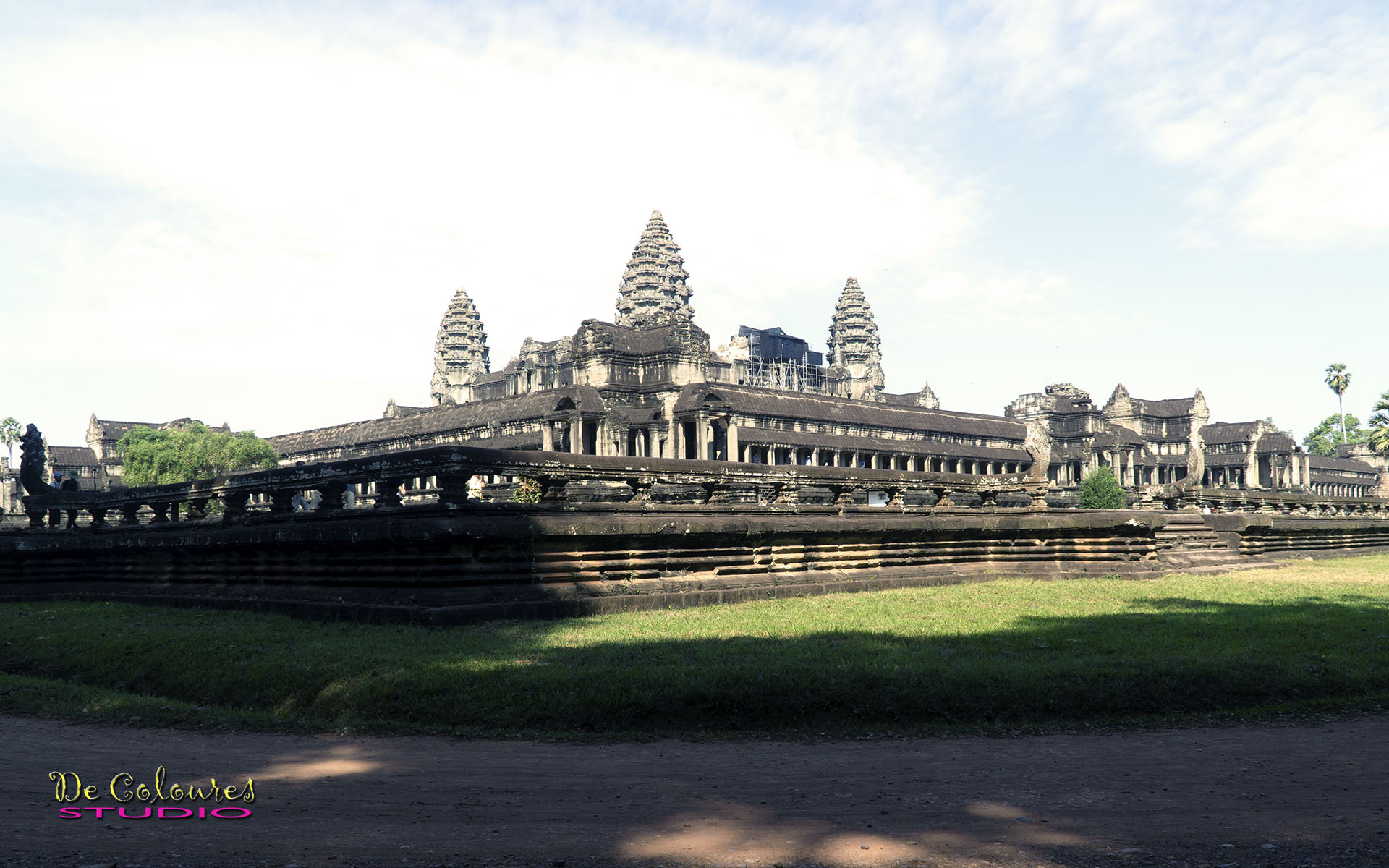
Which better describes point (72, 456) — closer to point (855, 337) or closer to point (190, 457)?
point (190, 457)

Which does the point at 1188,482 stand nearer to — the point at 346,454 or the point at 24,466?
the point at 24,466

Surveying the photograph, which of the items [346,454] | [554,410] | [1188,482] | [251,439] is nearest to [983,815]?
[1188,482]

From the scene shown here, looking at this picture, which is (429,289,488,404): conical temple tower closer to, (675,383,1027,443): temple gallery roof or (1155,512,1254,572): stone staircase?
(675,383,1027,443): temple gallery roof

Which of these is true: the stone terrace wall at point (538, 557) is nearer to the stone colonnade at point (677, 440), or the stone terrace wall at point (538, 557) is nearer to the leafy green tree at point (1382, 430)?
the stone colonnade at point (677, 440)

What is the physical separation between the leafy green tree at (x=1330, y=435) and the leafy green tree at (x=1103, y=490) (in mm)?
93040

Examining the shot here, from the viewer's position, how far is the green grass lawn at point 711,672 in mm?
7547

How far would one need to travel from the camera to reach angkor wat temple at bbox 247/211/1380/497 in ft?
185

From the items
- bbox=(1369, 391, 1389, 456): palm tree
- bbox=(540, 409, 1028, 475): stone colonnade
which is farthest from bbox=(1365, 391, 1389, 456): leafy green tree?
bbox=(540, 409, 1028, 475): stone colonnade

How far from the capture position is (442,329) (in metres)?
125

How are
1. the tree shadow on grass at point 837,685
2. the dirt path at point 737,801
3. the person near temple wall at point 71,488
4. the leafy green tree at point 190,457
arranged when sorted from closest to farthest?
the dirt path at point 737,801, the tree shadow on grass at point 837,685, the person near temple wall at point 71,488, the leafy green tree at point 190,457

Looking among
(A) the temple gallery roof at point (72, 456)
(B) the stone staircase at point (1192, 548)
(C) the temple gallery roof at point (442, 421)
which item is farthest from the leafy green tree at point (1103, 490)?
(A) the temple gallery roof at point (72, 456)

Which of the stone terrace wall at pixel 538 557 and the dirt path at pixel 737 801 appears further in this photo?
the stone terrace wall at pixel 538 557

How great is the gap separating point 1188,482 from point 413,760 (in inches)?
863

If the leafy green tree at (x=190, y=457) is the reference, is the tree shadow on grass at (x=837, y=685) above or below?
below
